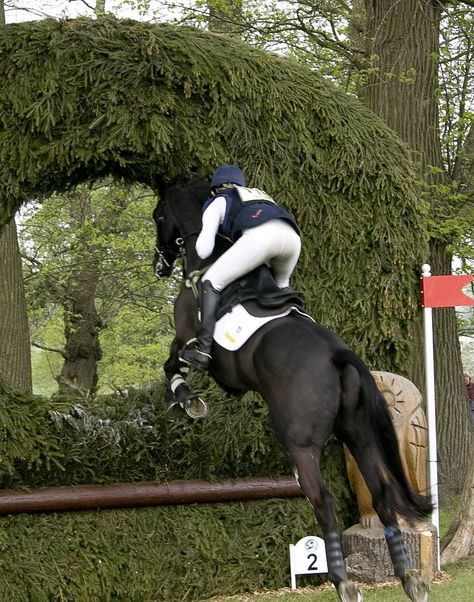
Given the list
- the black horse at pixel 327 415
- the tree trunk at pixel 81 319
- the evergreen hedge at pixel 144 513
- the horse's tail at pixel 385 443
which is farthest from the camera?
the tree trunk at pixel 81 319

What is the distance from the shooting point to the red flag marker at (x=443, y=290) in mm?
7137

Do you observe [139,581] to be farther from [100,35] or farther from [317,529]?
[100,35]

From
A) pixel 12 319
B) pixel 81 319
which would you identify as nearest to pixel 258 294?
pixel 12 319

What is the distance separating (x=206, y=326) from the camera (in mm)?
5074

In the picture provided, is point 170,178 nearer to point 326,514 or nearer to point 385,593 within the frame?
point 326,514

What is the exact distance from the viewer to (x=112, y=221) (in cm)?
1410

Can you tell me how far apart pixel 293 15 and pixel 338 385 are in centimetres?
867

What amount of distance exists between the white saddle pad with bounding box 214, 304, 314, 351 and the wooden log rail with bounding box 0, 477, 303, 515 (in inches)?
78.5

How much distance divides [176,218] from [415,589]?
2.59m

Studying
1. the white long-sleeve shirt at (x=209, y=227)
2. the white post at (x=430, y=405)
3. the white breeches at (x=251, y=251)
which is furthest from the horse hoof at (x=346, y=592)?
the white post at (x=430, y=405)

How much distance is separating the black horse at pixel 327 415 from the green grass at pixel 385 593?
157 cm

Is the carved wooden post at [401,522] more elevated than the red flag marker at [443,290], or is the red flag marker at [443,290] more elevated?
the red flag marker at [443,290]

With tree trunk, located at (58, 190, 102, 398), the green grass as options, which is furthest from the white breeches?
tree trunk, located at (58, 190, 102, 398)

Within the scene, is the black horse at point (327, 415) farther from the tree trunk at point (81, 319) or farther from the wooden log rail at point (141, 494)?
the tree trunk at point (81, 319)
